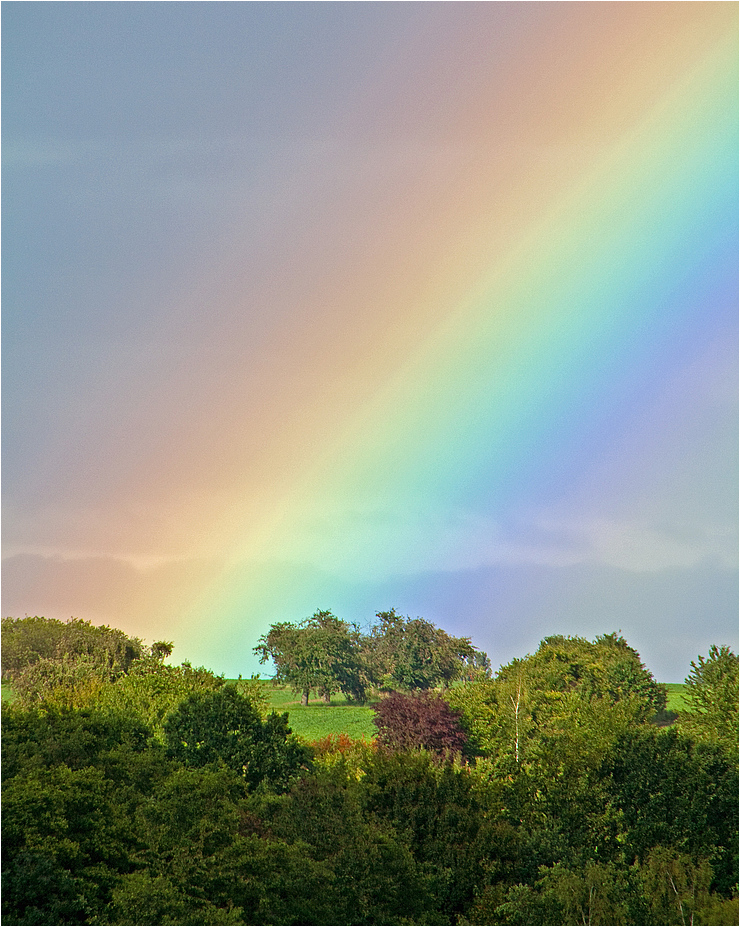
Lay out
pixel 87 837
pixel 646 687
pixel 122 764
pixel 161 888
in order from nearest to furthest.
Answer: pixel 161 888, pixel 87 837, pixel 122 764, pixel 646 687

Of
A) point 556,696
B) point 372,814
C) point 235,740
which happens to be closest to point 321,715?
point 235,740

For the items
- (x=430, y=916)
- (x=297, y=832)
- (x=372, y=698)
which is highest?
(x=372, y=698)

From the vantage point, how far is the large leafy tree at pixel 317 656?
48.6 metres

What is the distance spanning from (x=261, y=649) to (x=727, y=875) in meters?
26.4

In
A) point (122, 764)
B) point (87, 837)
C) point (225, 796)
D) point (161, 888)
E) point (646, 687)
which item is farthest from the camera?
point (646, 687)

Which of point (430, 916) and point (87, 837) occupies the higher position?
point (87, 837)

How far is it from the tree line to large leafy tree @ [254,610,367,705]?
11.7 ft

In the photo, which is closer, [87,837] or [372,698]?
[87,837]

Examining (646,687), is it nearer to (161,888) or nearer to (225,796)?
(225,796)

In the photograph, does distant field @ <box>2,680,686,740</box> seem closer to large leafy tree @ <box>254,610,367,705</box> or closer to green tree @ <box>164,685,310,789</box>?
large leafy tree @ <box>254,610,367,705</box>

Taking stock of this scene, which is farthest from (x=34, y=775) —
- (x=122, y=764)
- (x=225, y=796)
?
(x=225, y=796)

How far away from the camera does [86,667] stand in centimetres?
4959

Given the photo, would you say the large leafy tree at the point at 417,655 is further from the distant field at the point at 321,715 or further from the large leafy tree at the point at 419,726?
the large leafy tree at the point at 419,726

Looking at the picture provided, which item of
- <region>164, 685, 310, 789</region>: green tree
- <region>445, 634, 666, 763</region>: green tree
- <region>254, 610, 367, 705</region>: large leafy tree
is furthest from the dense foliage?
<region>164, 685, 310, 789</region>: green tree
